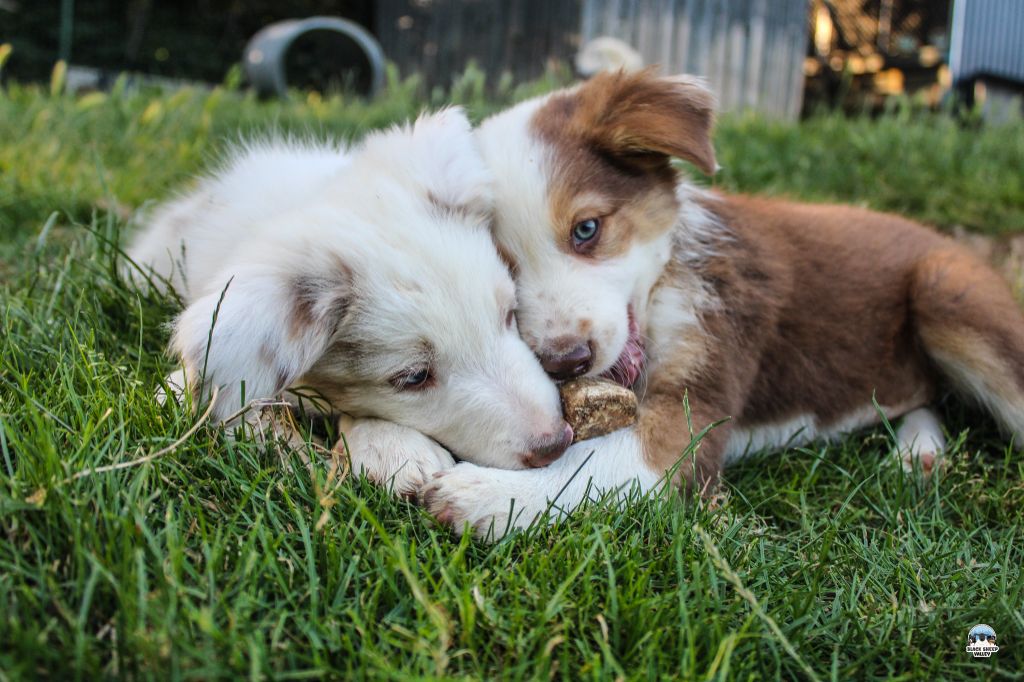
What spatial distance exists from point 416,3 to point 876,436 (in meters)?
12.7

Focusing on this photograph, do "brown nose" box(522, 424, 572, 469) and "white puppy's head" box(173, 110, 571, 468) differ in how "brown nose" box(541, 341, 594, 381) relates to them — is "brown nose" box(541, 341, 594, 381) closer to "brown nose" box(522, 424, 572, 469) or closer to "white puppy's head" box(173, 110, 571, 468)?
"white puppy's head" box(173, 110, 571, 468)

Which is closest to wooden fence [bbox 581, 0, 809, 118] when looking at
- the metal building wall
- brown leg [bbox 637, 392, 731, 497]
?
the metal building wall

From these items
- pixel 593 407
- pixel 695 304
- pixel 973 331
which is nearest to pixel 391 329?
pixel 593 407

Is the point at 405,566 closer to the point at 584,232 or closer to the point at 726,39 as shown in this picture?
the point at 584,232

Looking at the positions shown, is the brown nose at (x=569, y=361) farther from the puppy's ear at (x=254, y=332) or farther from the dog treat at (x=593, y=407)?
the puppy's ear at (x=254, y=332)

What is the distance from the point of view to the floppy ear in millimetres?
2756

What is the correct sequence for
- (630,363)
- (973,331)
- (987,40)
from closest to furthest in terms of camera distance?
(630,363) → (973,331) → (987,40)

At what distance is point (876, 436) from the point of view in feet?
9.91

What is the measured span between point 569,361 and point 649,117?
904mm

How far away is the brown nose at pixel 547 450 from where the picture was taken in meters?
2.23

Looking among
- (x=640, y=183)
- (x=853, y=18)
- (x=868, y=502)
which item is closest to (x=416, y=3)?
(x=853, y=18)

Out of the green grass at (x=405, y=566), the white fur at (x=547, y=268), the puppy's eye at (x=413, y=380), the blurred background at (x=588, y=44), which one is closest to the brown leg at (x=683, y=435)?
the green grass at (x=405, y=566)

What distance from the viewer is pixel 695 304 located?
113 inches

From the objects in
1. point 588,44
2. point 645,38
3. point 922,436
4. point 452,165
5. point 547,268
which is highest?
point 645,38
